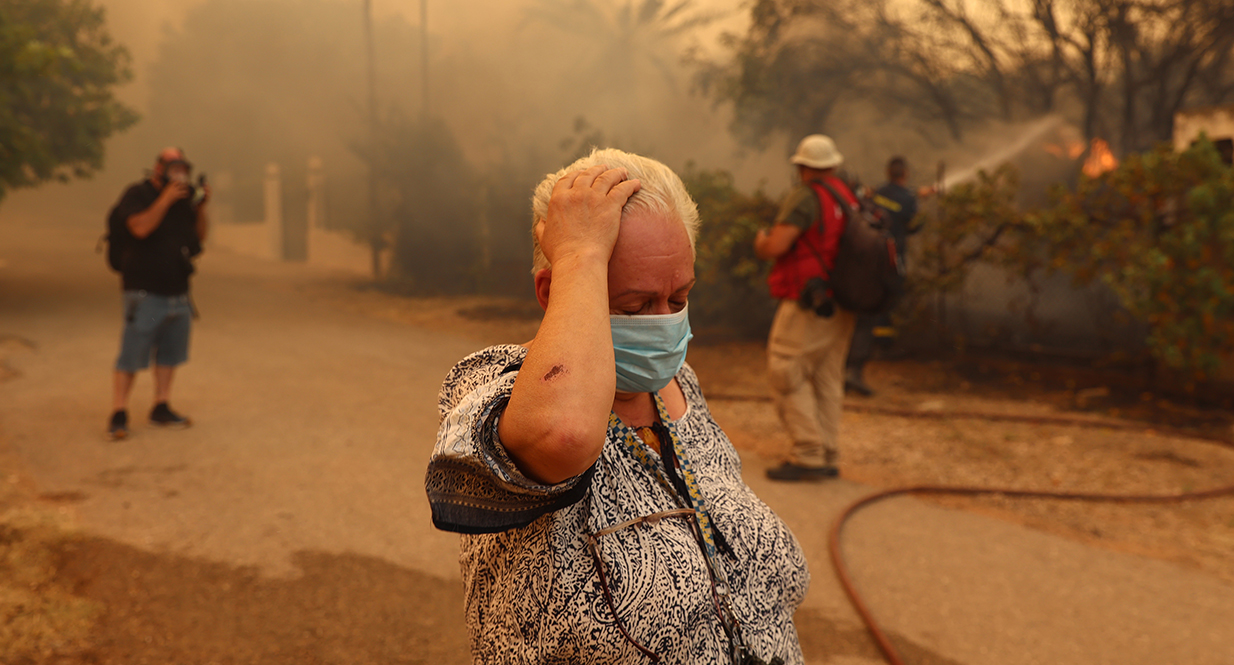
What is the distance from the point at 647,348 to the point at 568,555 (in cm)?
34

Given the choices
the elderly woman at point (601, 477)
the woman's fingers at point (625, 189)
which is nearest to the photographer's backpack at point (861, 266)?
the elderly woman at point (601, 477)

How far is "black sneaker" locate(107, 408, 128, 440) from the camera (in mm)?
5020

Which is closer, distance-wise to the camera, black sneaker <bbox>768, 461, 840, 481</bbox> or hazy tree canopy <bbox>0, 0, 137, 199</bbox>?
black sneaker <bbox>768, 461, 840, 481</bbox>

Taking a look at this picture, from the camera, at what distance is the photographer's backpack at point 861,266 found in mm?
4473

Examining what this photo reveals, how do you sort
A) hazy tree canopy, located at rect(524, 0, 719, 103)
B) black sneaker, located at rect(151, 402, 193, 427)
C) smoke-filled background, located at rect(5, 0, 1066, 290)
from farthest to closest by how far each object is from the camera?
hazy tree canopy, located at rect(524, 0, 719, 103), smoke-filled background, located at rect(5, 0, 1066, 290), black sneaker, located at rect(151, 402, 193, 427)

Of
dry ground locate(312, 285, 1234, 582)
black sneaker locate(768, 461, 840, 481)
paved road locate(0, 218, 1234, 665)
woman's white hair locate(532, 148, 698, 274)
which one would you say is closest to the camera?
woman's white hair locate(532, 148, 698, 274)

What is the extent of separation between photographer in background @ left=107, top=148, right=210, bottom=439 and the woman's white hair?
169 inches

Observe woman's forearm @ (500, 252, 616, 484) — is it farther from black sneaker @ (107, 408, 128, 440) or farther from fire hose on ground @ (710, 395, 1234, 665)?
black sneaker @ (107, 408, 128, 440)

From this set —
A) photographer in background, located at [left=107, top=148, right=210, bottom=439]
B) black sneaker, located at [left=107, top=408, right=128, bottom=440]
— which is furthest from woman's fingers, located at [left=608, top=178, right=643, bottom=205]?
black sneaker, located at [left=107, top=408, right=128, bottom=440]

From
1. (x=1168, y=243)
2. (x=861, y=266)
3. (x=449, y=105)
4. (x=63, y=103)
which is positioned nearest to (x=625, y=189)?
(x=861, y=266)

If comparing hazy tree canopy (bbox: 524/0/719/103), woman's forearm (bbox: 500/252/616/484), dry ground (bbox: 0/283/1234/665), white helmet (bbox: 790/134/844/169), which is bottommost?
dry ground (bbox: 0/283/1234/665)

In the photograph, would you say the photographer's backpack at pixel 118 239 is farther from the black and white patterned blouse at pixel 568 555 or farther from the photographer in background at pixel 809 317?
the black and white patterned blouse at pixel 568 555

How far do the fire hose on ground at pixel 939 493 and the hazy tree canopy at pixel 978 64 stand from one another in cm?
964

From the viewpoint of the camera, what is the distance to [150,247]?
16.1 feet
